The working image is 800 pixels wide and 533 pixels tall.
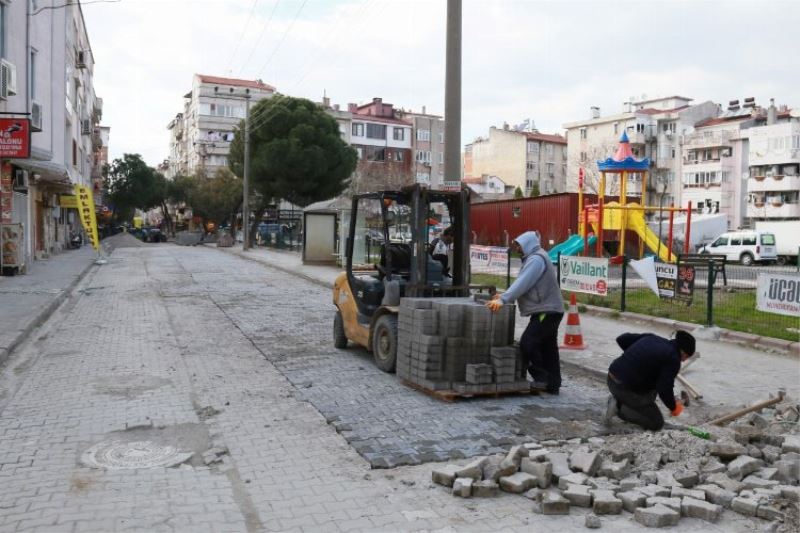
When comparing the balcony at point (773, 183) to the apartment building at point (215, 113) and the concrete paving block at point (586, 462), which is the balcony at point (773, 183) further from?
the concrete paving block at point (586, 462)

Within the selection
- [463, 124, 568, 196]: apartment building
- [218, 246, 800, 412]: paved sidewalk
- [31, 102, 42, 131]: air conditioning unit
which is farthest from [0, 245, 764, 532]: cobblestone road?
[463, 124, 568, 196]: apartment building

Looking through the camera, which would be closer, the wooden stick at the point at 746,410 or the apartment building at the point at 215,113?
the wooden stick at the point at 746,410

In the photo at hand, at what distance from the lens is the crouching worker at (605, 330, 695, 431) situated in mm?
5938

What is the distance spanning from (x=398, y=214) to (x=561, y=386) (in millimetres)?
3151

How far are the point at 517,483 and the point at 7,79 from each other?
19107mm

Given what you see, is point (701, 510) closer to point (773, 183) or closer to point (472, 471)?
point (472, 471)

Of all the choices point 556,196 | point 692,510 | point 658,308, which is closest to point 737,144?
point 556,196

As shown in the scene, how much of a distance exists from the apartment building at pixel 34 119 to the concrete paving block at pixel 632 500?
17960mm

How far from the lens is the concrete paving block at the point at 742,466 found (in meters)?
4.96

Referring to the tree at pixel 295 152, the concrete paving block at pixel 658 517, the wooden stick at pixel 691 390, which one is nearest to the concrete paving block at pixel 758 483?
the concrete paving block at pixel 658 517

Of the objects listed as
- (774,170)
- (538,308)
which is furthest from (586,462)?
(774,170)

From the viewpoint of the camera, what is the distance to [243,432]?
625 cm

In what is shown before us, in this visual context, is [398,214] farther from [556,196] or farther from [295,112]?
[295,112]

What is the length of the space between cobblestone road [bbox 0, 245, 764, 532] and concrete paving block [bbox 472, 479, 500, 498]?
0.09 m
